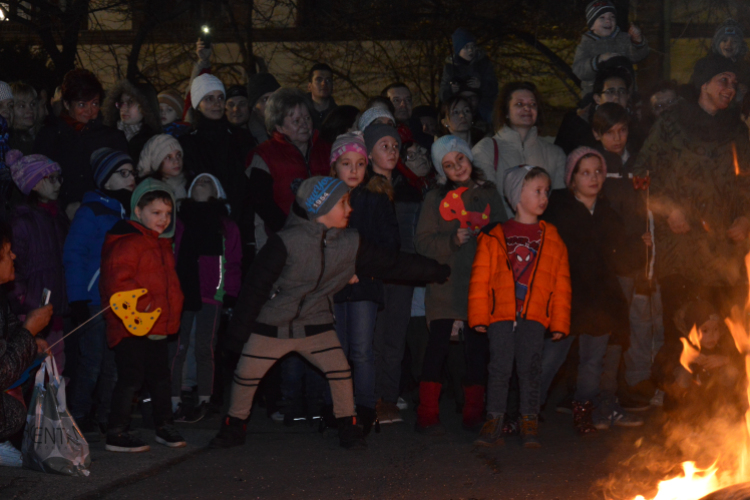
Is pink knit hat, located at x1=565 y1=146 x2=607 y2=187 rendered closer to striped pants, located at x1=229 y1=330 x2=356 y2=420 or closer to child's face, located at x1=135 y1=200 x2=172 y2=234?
striped pants, located at x1=229 y1=330 x2=356 y2=420

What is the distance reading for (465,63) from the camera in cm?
997

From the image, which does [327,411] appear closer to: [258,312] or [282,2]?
[258,312]

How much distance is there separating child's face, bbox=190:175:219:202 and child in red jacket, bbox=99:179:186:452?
803 mm

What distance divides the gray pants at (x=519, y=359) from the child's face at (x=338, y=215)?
1.28 meters

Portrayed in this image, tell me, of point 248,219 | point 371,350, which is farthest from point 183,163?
point 371,350

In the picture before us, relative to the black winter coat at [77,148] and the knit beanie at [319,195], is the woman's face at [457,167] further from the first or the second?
the black winter coat at [77,148]

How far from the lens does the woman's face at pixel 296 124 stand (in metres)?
7.77

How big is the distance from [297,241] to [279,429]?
158 cm

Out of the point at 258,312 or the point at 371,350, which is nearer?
the point at 258,312

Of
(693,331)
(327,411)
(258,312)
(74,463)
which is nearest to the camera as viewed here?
(74,463)

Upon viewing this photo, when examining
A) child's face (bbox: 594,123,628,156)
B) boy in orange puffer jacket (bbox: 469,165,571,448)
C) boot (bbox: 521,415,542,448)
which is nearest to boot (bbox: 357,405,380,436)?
boy in orange puffer jacket (bbox: 469,165,571,448)

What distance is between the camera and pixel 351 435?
6.25m


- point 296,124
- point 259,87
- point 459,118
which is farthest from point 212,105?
point 459,118

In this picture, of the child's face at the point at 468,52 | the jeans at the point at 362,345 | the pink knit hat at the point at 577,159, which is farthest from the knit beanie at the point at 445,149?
the child's face at the point at 468,52
